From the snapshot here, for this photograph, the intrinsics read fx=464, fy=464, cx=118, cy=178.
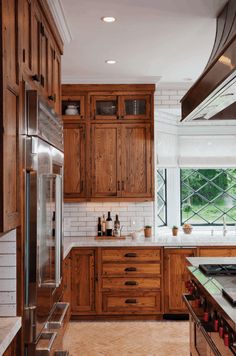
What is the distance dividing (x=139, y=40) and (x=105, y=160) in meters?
1.79

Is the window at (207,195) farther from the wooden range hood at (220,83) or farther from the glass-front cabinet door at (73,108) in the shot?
the wooden range hood at (220,83)

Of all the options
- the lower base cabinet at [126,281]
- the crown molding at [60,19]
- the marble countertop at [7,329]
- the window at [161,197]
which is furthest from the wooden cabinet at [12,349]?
the window at [161,197]

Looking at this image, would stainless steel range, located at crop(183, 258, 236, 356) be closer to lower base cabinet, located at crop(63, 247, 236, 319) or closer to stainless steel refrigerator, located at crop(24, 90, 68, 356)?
stainless steel refrigerator, located at crop(24, 90, 68, 356)

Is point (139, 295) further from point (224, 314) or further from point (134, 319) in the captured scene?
point (224, 314)

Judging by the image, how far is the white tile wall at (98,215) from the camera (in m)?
5.84

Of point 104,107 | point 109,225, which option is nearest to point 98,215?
point 109,225

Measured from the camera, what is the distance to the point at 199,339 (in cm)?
312

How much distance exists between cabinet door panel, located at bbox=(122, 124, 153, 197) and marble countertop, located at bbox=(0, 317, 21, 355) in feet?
11.0

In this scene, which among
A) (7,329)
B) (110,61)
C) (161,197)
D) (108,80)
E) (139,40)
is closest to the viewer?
(7,329)

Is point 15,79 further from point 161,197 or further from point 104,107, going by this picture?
point 161,197

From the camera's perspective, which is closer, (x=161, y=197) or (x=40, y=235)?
(x=40, y=235)

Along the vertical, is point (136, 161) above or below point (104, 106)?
Result: below

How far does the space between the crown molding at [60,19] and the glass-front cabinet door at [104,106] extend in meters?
1.59

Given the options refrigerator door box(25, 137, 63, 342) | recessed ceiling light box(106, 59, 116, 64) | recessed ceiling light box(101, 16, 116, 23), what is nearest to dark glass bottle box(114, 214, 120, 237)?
recessed ceiling light box(106, 59, 116, 64)
